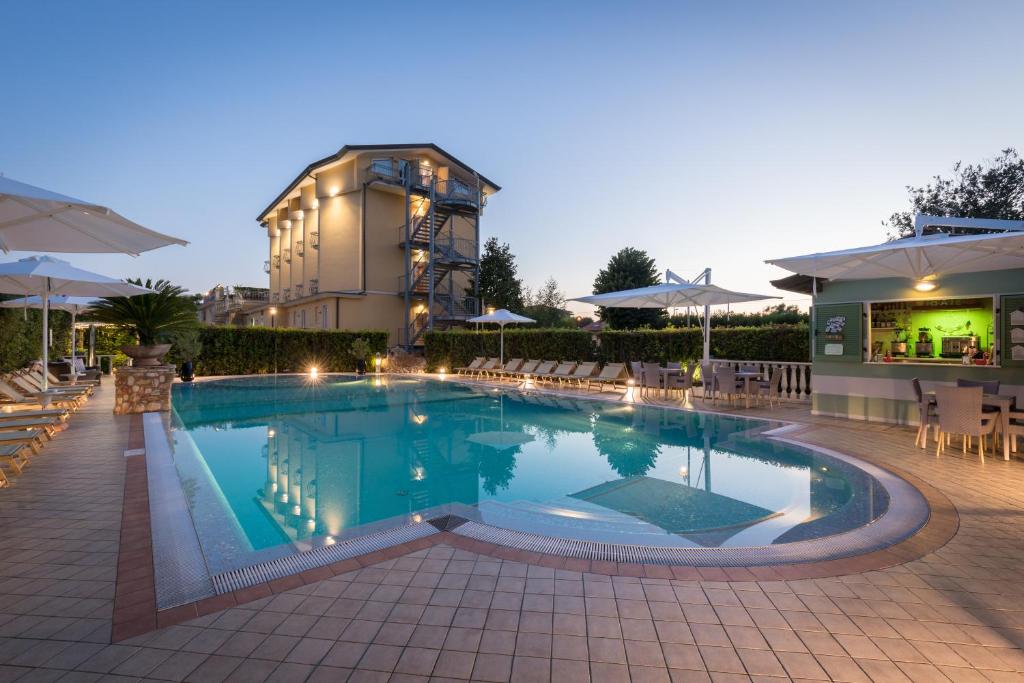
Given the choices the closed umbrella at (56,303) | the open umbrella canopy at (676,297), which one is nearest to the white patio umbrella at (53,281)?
the closed umbrella at (56,303)

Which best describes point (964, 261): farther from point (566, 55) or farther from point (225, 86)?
point (225, 86)

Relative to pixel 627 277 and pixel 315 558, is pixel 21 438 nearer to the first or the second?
pixel 315 558

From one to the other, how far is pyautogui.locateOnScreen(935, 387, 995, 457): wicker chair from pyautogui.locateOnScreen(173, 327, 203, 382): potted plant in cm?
1978

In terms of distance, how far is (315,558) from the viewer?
3.32 m

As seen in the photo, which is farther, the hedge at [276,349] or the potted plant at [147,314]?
the hedge at [276,349]

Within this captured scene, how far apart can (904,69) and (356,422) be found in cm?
1508

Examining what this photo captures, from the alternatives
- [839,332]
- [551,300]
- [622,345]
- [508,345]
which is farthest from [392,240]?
[839,332]

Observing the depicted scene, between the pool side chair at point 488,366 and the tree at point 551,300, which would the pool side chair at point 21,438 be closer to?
the pool side chair at point 488,366

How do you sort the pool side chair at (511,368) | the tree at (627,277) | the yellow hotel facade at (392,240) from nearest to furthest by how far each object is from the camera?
the pool side chair at (511,368)
the yellow hotel facade at (392,240)
the tree at (627,277)

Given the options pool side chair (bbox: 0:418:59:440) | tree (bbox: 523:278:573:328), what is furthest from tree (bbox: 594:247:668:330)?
pool side chair (bbox: 0:418:59:440)

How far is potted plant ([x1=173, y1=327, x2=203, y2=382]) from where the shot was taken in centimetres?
1655

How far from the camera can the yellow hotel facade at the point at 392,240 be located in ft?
81.0

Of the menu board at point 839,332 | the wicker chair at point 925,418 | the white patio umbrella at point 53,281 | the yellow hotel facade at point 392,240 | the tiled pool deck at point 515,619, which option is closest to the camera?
the tiled pool deck at point 515,619

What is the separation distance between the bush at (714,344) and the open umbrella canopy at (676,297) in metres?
2.20
